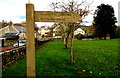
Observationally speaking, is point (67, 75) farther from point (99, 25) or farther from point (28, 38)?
point (99, 25)

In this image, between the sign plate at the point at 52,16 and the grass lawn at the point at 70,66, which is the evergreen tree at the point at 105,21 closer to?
the grass lawn at the point at 70,66

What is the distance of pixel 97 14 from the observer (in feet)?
147

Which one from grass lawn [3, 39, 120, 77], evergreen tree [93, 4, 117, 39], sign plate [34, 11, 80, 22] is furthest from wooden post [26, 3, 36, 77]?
evergreen tree [93, 4, 117, 39]

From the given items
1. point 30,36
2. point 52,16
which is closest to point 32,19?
point 30,36

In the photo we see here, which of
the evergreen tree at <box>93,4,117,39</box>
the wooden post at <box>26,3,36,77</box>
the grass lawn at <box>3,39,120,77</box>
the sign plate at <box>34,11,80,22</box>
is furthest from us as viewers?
the evergreen tree at <box>93,4,117,39</box>

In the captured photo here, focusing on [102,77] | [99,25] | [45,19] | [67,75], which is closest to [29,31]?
[45,19]

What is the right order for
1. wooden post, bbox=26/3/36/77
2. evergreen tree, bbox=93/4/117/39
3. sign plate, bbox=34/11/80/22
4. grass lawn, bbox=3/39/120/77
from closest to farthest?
wooden post, bbox=26/3/36/77
sign plate, bbox=34/11/80/22
grass lawn, bbox=3/39/120/77
evergreen tree, bbox=93/4/117/39

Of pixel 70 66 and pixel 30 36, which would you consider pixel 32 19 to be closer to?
pixel 30 36

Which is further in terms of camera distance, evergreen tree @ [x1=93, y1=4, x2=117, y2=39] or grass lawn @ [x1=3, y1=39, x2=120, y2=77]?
evergreen tree @ [x1=93, y1=4, x2=117, y2=39]

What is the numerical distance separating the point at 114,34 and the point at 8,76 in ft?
150

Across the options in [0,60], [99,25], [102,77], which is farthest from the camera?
[99,25]

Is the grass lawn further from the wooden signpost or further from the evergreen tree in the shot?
the evergreen tree

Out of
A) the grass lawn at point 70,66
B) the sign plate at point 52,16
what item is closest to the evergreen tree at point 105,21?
the grass lawn at point 70,66

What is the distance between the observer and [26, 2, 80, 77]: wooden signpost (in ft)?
10.9
